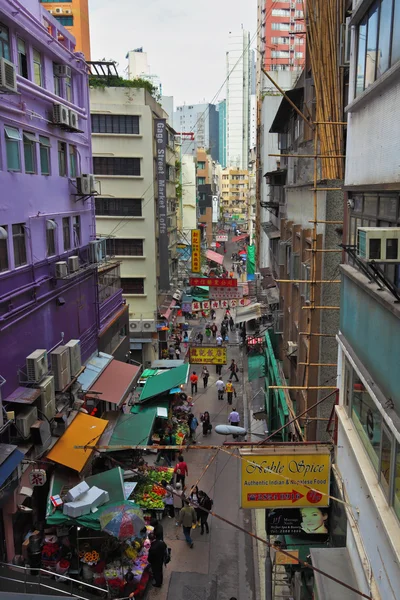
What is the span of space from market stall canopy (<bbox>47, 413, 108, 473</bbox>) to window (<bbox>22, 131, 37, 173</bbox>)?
7.17 m

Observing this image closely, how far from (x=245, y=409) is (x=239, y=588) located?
40.5 ft

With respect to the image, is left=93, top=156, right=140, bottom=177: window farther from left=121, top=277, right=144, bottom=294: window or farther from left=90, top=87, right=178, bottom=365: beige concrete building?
left=121, top=277, right=144, bottom=294: window

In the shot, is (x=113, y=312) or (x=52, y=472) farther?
(x=113, y=312)

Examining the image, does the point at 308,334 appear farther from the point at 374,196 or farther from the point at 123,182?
the point at 123,182

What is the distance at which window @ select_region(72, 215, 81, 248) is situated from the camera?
57.8 ft

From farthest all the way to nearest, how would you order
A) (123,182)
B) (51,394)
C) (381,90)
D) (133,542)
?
(123,182) → (51,394) → (133,542) → (381,90)

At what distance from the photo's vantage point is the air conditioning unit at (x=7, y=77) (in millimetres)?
10523

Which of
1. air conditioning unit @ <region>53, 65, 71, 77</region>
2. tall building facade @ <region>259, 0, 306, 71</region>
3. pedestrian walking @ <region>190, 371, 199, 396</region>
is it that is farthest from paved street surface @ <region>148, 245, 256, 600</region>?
tall building facade @ <region>259, 0, 306, 71</region>

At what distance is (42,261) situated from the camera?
14.1 m

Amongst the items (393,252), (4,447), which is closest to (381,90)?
(393,252)

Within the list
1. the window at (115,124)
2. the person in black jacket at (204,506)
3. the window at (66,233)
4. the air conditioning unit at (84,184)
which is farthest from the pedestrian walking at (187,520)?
the window at (115,124)

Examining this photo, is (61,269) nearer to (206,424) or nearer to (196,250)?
(206,424)

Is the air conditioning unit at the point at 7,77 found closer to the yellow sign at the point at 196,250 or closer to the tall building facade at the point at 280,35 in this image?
the yellow sign at the point at 196,250

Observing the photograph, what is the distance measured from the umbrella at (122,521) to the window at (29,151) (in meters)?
8.76
